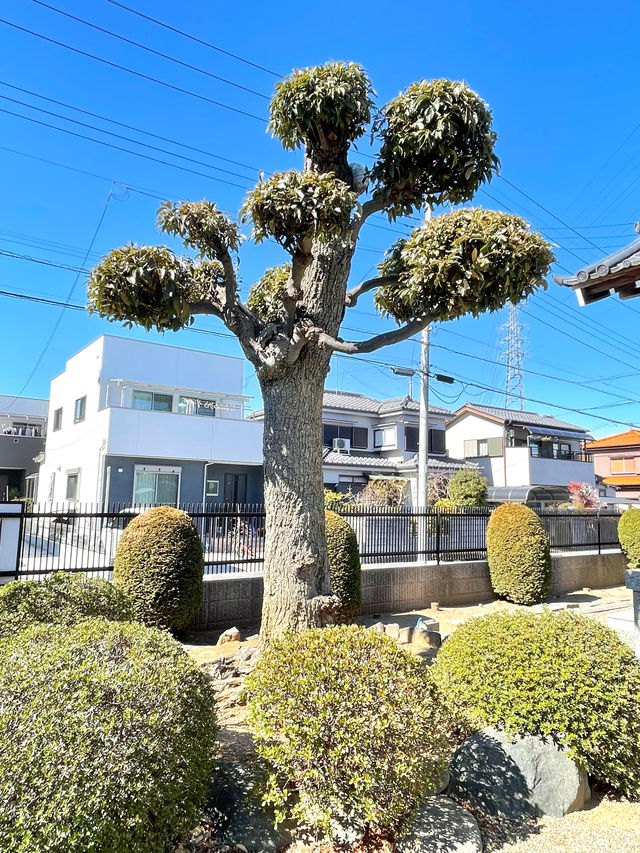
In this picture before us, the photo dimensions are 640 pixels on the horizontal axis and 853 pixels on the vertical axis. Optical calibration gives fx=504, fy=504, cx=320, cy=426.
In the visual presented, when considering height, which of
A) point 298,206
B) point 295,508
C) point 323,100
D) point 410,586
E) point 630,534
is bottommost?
point 410,586

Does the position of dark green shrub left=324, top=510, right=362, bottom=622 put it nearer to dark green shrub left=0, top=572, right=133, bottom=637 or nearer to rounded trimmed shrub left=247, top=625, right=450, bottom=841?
dark green shrub left=0, top=572, right=133, bottom=637

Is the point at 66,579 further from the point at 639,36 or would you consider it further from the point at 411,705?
the point at 639,36

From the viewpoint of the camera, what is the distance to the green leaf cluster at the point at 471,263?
4.32 m

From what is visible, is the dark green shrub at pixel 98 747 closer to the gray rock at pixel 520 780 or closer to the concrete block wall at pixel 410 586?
the gray rock at pixel 520 780

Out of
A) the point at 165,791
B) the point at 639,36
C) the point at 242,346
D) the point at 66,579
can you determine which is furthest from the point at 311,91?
the point at 639,36

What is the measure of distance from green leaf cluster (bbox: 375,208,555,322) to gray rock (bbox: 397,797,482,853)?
3616mm

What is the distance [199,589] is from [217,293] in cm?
361

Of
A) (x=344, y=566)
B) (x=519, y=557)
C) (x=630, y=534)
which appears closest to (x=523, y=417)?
(x=630, y=534)

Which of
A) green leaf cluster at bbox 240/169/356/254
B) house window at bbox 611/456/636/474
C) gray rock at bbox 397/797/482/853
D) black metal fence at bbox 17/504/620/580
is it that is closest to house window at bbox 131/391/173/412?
black metal fence at bbox 17/504/620/580

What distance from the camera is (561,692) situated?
2955 mm

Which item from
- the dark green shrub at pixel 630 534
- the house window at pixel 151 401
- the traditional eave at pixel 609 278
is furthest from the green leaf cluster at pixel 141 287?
the dark green shrub at pixel 630 534

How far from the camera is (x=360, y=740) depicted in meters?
2.38

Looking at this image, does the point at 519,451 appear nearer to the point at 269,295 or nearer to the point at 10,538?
the point at 269,295

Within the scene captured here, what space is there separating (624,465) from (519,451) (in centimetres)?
822
